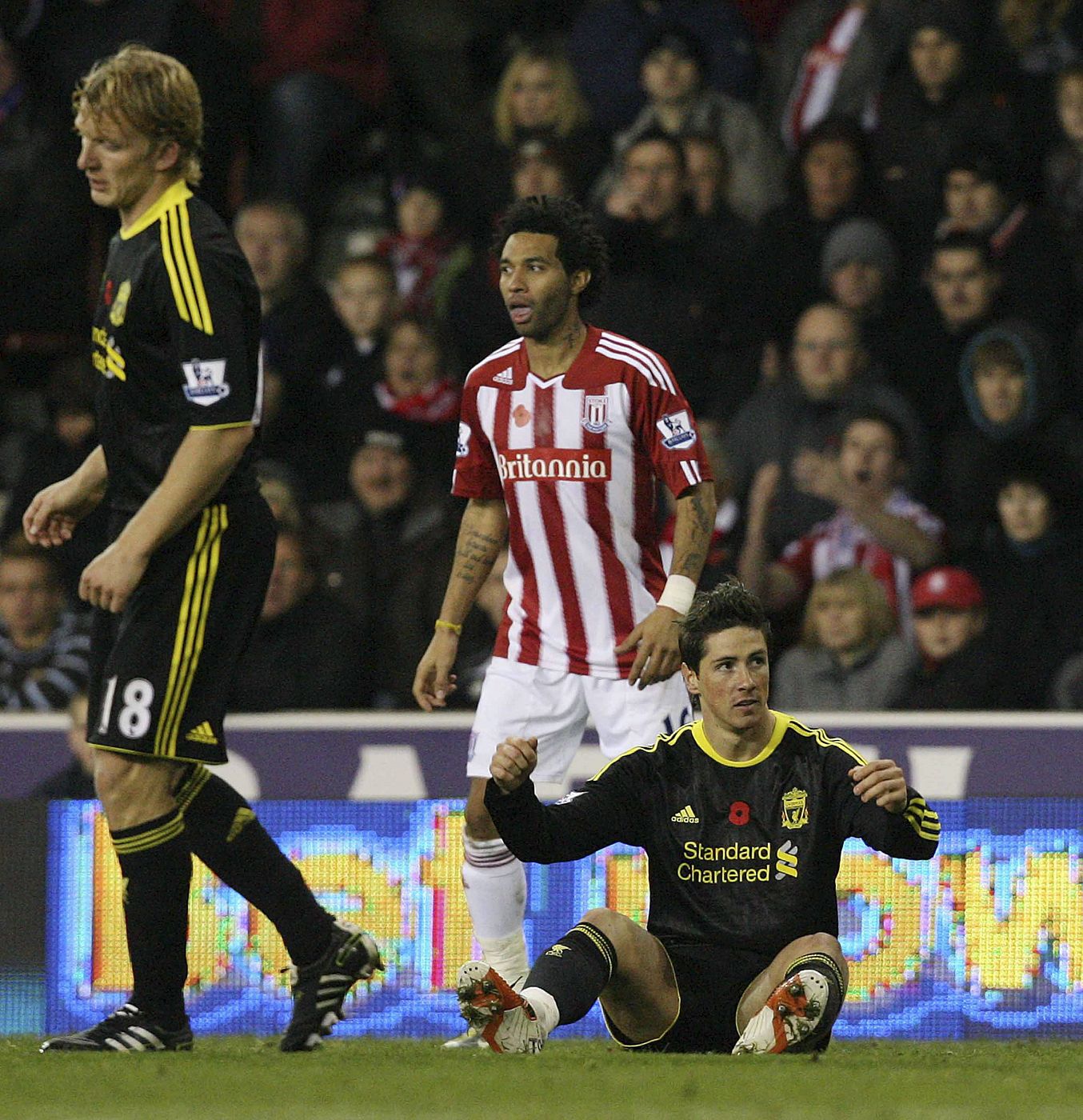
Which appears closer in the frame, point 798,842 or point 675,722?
point 798,842

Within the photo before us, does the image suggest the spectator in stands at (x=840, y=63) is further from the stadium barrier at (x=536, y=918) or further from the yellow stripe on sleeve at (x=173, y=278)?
the yellow stripe on sleeve at (x=173, y=278)

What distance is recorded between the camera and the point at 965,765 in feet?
21.8

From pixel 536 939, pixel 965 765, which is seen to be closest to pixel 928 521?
pixel 965 765

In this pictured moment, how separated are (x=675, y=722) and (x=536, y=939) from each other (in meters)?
0.95

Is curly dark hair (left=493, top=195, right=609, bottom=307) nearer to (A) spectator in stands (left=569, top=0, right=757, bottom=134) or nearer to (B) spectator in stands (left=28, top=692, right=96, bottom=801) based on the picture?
(B) spectator in stands (left=28, top=692, right=96, bottom=801)

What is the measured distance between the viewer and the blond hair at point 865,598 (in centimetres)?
769

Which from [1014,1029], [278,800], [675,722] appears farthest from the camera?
[278,800]

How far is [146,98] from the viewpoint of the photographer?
169 inches

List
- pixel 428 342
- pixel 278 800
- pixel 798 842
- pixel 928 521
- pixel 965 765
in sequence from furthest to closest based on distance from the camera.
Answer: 1. pixel 428 342
2. pixel 928 521
3. pixel 965 765
4. pixel 278 800
5. pixel 798 842

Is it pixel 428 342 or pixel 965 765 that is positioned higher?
pixel 428 342

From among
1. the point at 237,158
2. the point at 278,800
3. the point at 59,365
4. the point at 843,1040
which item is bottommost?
the point at 843,1040

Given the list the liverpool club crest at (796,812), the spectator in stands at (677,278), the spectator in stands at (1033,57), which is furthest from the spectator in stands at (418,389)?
the liverpool club crest at (796,812)

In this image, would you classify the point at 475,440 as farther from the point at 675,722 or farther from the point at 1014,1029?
the point at 1014,1029

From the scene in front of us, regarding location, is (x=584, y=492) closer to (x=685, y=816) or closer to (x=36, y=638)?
(x=685, y=816)
